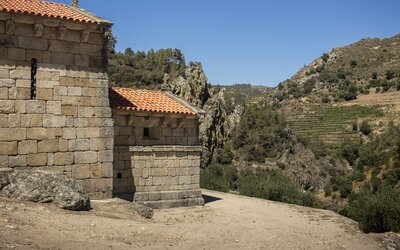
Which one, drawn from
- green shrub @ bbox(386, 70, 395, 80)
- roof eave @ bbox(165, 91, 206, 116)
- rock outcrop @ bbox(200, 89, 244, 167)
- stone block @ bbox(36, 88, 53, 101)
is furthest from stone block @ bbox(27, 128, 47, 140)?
green shrub @ bbox(386, 70, 395, 80)

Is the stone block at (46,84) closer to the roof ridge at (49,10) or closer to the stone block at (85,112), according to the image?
the stone block at (85,112)

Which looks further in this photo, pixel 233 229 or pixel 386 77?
pixel 386 77

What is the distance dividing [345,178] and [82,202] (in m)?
29.6

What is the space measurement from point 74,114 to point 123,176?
292cm

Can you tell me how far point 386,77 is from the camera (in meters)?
65.8

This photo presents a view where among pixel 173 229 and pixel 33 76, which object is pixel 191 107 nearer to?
pixel 33 76

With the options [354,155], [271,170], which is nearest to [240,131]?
[271,170]

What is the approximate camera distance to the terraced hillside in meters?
52.8

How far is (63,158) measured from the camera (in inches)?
459

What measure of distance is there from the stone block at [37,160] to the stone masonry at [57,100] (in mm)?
25

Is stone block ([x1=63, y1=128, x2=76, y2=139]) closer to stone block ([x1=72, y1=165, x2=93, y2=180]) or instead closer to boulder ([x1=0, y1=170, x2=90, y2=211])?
stone block ([x1=72, y1=165, x2=93, y2=180])

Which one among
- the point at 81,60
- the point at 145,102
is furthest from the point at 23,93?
the point at 145,102

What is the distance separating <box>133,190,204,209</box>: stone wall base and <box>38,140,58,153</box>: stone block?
3.48 metres

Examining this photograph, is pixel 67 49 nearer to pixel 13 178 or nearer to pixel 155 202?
pixel 13 178
